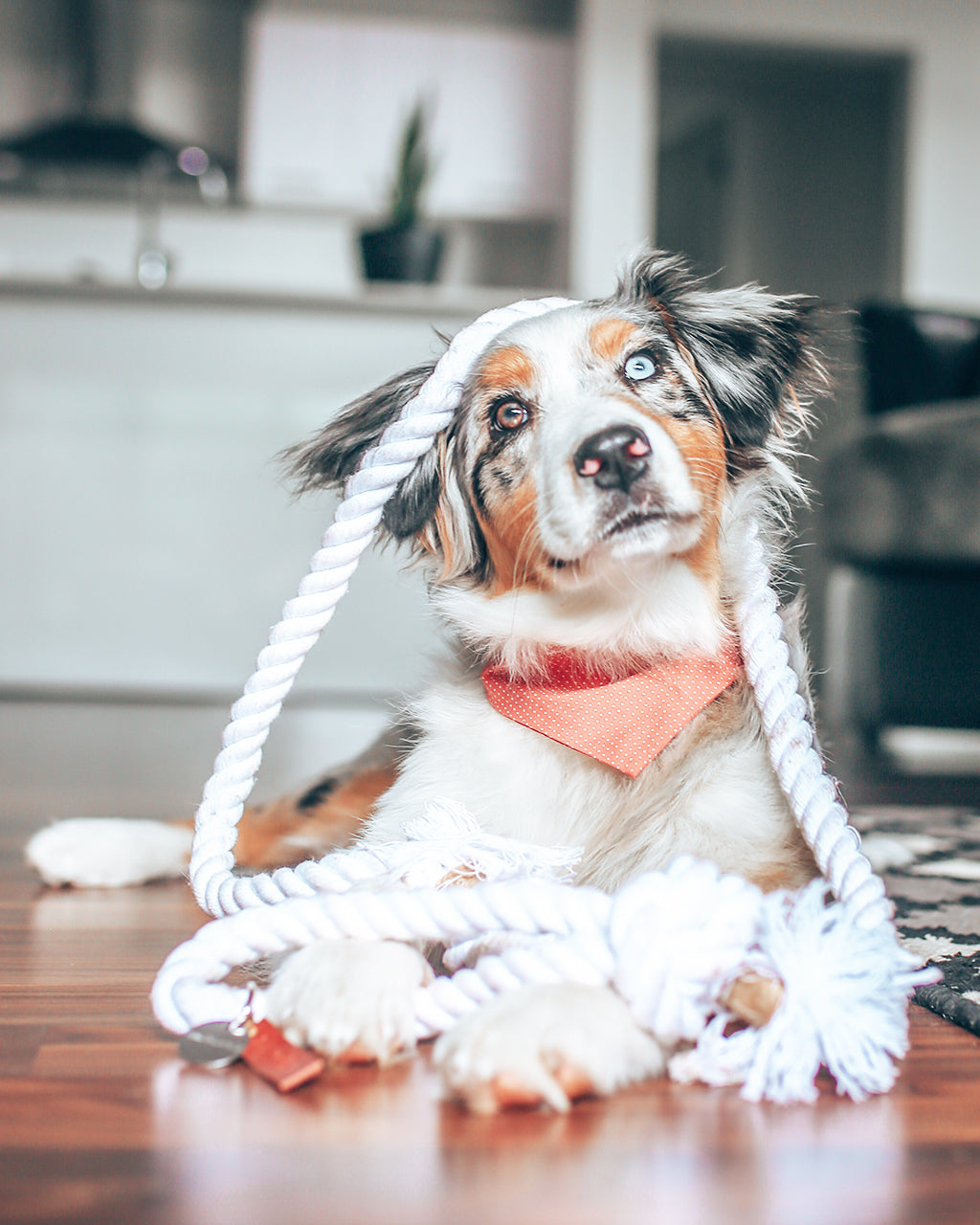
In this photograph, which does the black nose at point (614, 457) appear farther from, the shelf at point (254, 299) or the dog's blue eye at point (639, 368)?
the shelf at point (254, 299)

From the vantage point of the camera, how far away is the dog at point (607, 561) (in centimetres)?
129

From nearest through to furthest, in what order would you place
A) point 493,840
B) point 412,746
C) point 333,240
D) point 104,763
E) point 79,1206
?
point 79,1206
point 493,840
point 412,746
point 104,763
point 333,240

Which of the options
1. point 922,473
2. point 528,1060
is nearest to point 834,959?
point 528,1060

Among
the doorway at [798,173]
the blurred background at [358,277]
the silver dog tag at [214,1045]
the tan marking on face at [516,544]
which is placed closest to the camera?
the silver dog tag at [214,1045]

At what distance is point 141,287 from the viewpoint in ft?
16.9

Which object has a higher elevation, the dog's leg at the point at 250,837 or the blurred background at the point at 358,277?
the blurred background at the point at 358,277

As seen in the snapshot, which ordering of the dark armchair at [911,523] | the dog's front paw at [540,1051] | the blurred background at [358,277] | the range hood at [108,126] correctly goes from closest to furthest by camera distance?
the dog's front paw at [540,1051], the dark armchair at [911,523], the blurred background at [358,277], the range hood at [108,126]

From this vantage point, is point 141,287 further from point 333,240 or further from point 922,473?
point 922,473

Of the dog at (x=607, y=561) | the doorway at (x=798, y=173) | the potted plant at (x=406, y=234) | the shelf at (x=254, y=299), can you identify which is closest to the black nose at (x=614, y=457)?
the dog at (x=607, y=561)

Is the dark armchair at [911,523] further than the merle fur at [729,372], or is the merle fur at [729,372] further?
the dark armchair at [911,523]

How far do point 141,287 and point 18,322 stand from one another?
566 millimetres

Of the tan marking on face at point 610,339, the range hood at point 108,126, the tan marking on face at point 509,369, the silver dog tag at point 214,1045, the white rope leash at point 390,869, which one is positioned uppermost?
the range hood at point 108,126

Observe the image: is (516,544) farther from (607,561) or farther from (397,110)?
(397,110)

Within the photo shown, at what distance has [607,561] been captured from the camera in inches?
53.5
